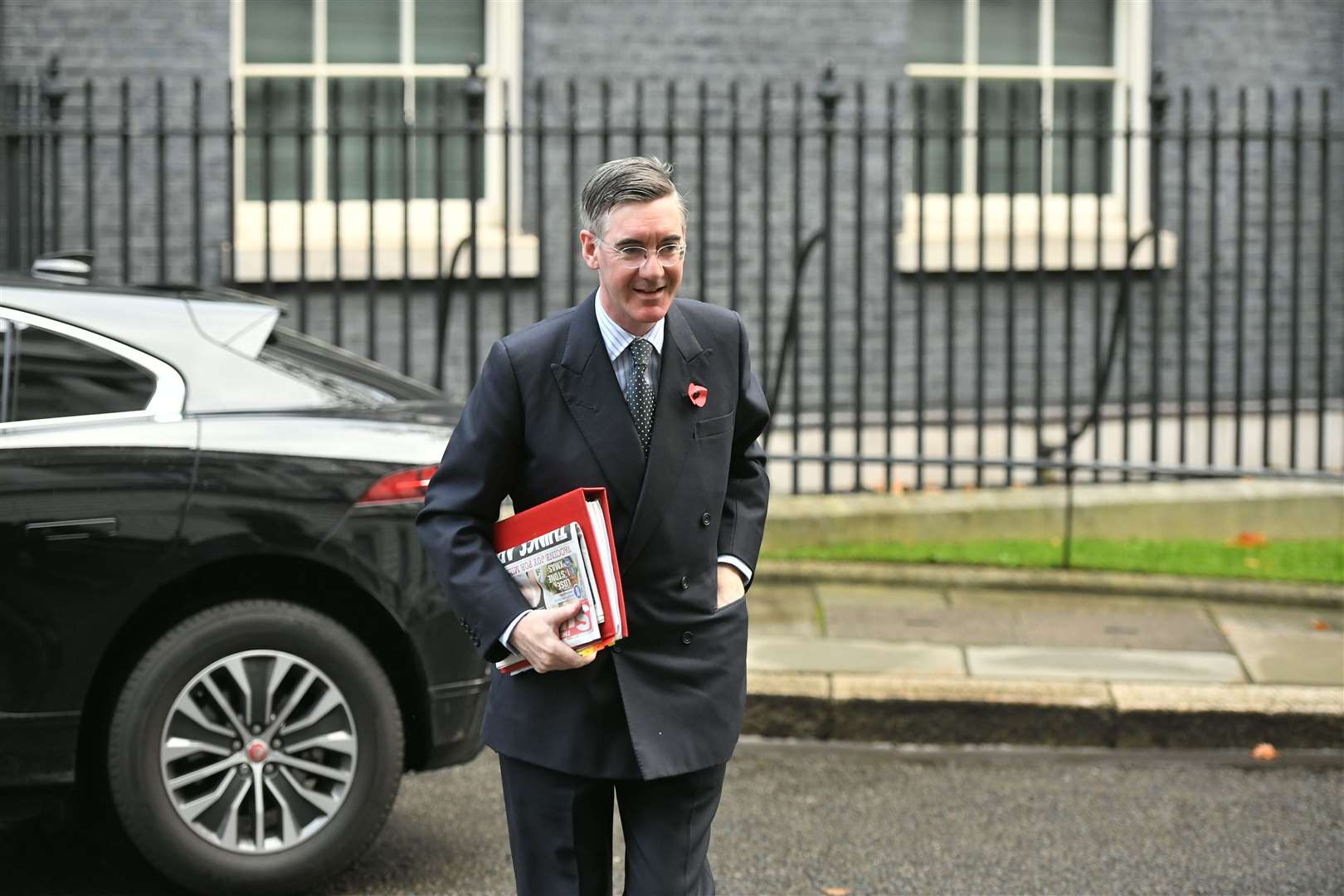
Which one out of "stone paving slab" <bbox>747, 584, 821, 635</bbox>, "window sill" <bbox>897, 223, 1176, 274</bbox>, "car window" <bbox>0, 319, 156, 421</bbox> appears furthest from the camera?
"window sill" <bbox>897, 223, 1176, 274</bbox>

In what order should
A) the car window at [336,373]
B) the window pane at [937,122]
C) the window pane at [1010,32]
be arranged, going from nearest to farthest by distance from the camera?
the car window at [336,373] → the window pane at [937,122] → the window pane at [1010,32]

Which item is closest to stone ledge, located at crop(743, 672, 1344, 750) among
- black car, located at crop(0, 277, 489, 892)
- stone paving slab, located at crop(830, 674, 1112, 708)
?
stone paving slab, located at crop(830, 674, 1112, 708)

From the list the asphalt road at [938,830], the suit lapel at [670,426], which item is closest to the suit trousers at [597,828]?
the suit lapel at [670,426]

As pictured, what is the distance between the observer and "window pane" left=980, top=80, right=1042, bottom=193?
1064 cm

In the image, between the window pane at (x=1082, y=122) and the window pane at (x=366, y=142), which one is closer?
the window pane at (x=366, y=142)

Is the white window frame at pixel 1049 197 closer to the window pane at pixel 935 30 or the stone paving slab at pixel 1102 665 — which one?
the window pane at pixel 935 30

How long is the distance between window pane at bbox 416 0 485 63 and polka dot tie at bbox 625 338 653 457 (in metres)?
7.51

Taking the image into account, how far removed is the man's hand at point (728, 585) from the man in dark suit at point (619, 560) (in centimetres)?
1

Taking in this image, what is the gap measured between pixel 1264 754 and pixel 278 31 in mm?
6870

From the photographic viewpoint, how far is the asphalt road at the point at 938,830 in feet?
15.7

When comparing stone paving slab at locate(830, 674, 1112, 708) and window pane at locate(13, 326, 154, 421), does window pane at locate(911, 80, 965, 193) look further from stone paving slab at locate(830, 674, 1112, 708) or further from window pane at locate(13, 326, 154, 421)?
window pane at locate(13, 326, 154, 421)

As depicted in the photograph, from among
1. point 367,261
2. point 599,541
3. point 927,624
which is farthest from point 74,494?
point 367,261

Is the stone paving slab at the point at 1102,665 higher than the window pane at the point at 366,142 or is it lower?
lower

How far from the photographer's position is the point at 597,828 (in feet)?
10.3
